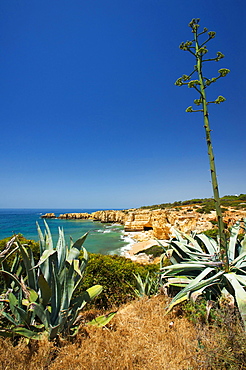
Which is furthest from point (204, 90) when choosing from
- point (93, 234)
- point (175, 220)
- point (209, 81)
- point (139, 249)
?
point (93, 234)

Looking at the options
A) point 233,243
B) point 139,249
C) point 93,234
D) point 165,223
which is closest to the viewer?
point 233,243

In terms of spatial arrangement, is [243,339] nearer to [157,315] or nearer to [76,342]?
[157,315]

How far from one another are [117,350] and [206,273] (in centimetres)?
154

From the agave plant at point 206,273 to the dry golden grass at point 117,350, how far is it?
385mm

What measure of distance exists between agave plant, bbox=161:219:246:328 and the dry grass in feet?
1.13

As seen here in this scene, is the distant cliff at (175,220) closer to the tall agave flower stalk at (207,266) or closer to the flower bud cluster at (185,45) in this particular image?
the tall agave flower stalk at (207,266)

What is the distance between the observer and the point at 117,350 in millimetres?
2135

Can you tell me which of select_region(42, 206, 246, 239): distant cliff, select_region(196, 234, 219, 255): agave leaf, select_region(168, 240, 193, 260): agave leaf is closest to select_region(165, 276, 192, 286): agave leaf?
select_region(168, 240, 193, 260): agave leaf

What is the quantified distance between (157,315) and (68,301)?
1.46 metres

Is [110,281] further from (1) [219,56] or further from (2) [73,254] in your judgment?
(1) [219,56]

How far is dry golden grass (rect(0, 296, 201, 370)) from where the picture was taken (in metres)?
1.91

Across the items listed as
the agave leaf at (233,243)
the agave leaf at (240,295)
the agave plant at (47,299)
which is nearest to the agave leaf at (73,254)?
the agave plant at (47,299)

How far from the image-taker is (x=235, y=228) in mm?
3596

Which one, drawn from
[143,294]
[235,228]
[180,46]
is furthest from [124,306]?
[180,46]
